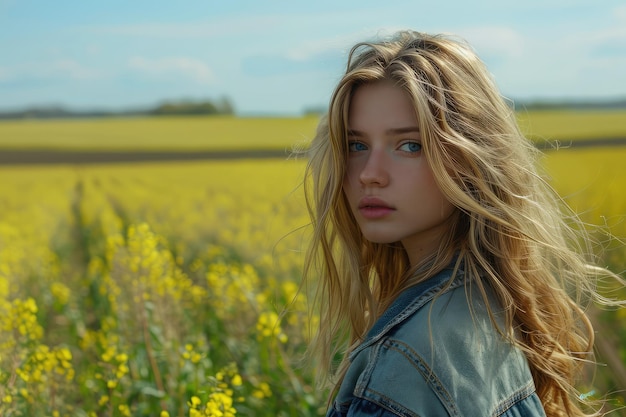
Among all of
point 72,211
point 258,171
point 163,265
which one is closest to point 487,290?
point 163,265

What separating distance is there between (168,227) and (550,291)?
195 inches

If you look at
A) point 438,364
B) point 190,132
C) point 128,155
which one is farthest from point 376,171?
point 190,132

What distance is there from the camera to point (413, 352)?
5.19ft

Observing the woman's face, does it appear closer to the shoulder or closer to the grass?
the shoulder

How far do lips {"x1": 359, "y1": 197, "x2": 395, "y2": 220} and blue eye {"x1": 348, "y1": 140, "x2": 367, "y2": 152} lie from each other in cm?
15

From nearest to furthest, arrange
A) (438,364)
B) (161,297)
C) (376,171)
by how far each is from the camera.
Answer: (438,364) < (376,171) < (161,297)

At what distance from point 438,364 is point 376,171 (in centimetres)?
49

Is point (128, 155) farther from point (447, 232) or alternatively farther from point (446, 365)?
point (446, 365)

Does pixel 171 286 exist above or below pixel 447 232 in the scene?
below

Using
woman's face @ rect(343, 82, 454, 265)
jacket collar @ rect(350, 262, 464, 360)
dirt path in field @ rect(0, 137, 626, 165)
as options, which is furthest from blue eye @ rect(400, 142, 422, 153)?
dirt path in field @ rect(0, 137, 626, 165)

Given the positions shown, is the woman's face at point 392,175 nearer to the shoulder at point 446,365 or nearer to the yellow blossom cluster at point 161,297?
the shoulder at point 446,365

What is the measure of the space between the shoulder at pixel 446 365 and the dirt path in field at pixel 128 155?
10.5 meters

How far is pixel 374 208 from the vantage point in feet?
6.20

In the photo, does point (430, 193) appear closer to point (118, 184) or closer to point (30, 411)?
point (30, 411)
